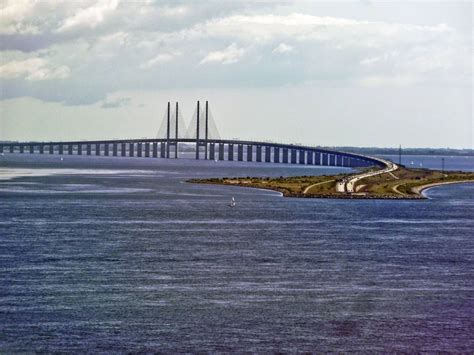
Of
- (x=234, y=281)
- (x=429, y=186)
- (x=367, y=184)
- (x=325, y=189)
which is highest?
(x=367, y=184)

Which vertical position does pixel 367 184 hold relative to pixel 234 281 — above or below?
above

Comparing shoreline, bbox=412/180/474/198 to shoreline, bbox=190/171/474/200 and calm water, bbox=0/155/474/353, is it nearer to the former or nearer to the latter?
shoreline, bbox=190/171/474/200

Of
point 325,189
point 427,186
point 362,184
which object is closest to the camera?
point 325,189

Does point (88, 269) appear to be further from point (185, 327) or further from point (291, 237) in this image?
point (291, 237)

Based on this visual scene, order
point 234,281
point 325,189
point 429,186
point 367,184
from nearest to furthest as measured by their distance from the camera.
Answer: point 234,281
point 325,189
point 367,184
point 429,186

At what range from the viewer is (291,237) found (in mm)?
74312

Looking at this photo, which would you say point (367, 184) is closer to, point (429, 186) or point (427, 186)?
point (427, 186)

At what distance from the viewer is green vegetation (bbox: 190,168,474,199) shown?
124 metres

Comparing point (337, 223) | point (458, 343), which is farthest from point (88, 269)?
point (337, 223)

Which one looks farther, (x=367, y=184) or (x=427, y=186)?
(x=427, y=186)

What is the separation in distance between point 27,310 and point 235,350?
1043 centimetres

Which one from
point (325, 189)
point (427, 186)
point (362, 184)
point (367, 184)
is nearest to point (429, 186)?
point (427, 186)

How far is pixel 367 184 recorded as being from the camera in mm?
142500

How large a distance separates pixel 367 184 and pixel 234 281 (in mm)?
91685
